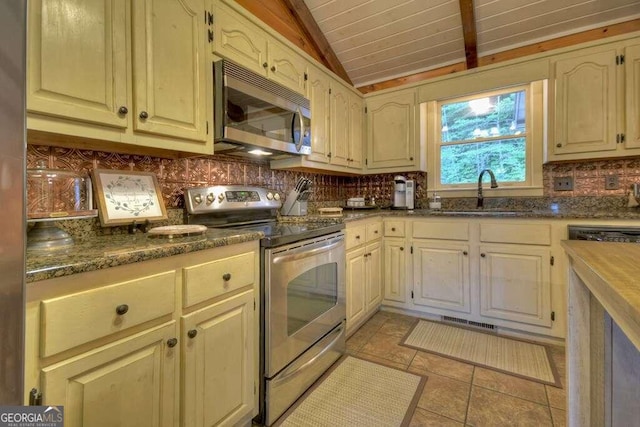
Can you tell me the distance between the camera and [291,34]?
2.66 meters

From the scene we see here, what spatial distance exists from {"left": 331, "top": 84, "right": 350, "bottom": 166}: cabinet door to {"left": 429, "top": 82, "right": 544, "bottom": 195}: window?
97cm

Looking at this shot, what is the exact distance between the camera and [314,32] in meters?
2.79

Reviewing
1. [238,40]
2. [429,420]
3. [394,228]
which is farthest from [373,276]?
[238,40]

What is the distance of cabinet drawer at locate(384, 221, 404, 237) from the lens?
8.41 feet

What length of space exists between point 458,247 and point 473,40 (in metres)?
1.86

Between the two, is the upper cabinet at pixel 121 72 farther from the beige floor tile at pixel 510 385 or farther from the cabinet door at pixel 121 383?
the beige floor tile at pixel 510 385

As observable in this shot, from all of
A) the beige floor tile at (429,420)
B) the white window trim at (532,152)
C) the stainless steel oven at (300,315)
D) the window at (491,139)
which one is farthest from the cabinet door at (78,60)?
the window at (491,139)

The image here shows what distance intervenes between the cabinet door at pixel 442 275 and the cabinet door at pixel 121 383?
2017mm

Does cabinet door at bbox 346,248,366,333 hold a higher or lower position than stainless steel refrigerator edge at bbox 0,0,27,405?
lower

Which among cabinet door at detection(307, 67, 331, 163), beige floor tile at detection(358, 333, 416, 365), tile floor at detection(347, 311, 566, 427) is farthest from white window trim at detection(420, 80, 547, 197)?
beige floor tile at detection(358, 333, 416, 365)

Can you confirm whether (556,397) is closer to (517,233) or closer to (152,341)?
(517,233)

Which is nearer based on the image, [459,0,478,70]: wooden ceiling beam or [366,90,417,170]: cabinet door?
[459,0,478,70]: wooden ceiling beam

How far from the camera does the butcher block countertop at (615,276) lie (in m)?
0.48

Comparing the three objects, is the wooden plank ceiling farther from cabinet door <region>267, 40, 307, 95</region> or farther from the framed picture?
the framed picture
